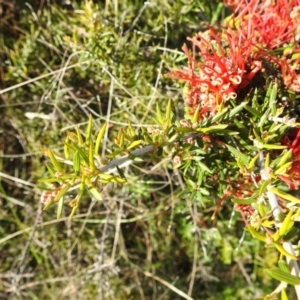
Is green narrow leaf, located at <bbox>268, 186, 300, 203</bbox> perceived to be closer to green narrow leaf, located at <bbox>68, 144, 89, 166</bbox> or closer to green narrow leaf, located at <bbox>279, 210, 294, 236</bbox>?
green narrow leaf, located at <bbox>279, 210, 294, 236</bbox>

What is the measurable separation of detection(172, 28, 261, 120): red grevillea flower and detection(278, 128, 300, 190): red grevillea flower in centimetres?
11

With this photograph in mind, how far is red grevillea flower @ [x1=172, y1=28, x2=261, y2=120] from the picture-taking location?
75cm

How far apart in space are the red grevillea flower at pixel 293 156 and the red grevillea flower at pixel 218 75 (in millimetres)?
113

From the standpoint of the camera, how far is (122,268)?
5.00 ft

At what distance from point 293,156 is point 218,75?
171mm

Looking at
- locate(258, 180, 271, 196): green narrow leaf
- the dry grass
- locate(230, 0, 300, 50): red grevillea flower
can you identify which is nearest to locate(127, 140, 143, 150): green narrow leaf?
locate(258, 180, 271, 196): green narrow leaf

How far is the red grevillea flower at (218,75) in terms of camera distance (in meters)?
0.75

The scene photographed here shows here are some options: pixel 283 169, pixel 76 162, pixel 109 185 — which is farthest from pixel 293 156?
pixel 109 185

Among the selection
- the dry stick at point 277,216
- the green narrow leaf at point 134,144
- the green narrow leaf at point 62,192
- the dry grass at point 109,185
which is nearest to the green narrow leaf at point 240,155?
the dry stick at point 277,216

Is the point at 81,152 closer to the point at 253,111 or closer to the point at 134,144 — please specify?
the point at 134,144

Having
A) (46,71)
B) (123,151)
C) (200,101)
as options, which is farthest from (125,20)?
(123,151)

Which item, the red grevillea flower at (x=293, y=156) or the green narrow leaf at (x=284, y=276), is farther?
the red grevillea flower at (x=293, y=156)

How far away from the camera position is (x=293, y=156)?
756mm

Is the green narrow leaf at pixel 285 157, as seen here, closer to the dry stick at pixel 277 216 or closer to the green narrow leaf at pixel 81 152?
the dry stick at pixel 277 216
